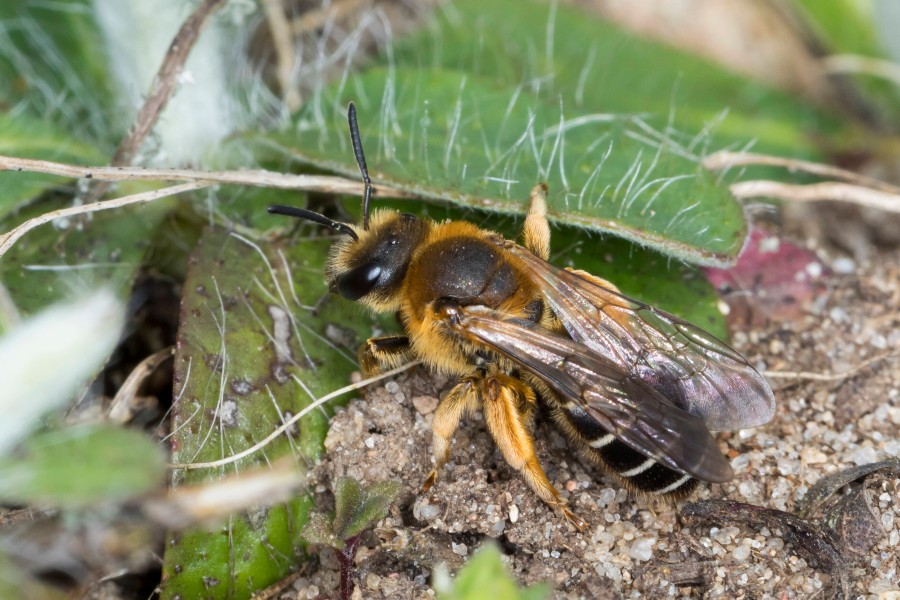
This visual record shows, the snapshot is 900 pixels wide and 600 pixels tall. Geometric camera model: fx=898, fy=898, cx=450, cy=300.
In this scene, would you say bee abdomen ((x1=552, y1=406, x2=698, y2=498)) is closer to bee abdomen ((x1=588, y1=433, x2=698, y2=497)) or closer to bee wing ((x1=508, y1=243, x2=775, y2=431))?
bee abdomen ((x1=588, y1=433, x2=698, y2=497))

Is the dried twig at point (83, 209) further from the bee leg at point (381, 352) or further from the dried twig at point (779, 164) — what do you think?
the dried twig at point (779, 164)

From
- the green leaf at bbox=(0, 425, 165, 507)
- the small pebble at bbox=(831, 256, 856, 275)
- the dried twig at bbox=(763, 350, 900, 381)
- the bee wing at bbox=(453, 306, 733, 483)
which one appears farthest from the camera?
the small pebble at bbox=(831, 256, 856, 275)

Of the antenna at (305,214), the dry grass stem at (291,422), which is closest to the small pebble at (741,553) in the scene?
the dry grass stem at (291,422)

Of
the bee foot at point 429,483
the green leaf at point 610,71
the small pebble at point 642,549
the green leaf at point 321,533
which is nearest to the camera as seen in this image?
the green leaf at point 321,533

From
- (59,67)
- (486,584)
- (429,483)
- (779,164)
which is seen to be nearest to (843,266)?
(779,164)

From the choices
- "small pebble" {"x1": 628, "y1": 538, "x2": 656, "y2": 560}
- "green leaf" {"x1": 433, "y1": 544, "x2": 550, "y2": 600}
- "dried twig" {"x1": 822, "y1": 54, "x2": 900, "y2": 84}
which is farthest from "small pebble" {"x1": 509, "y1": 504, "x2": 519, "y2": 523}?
"dried twig" {"x1": 822, "y1": 54, "x2": 900, "y2": 84}
